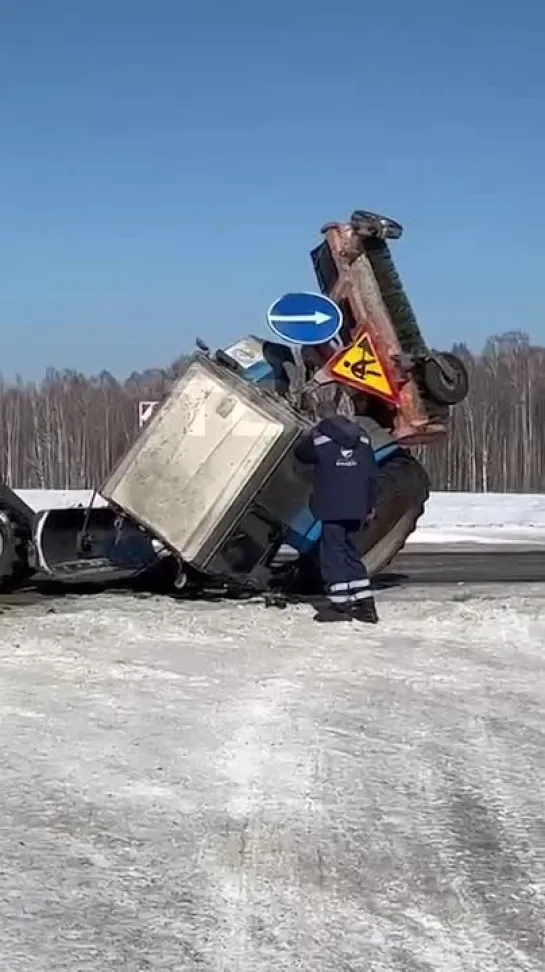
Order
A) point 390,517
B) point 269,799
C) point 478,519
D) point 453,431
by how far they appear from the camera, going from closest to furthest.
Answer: point 269,799 → point 390,517 → point 478,519 → point 453,431

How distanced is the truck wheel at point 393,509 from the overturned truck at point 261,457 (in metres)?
0.01

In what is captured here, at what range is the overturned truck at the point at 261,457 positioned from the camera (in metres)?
10.2

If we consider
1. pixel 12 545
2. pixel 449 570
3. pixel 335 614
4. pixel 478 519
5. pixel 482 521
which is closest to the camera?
pixel 335 614

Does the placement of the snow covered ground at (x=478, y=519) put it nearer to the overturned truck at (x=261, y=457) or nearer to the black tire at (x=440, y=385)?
the overturned truck at (x=261, y=457)

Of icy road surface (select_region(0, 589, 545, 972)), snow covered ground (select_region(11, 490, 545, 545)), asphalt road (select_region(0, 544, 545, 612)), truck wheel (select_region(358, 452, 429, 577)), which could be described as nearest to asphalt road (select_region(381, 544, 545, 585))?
asphalt road (select_region(0, 544, 545, 612))

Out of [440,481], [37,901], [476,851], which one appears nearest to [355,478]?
[476,851]

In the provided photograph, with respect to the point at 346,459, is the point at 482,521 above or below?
below

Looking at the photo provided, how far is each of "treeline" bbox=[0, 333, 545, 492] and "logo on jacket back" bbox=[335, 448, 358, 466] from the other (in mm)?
59238

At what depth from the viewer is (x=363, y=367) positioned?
11023 mm

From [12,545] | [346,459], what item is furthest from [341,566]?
[12,545]

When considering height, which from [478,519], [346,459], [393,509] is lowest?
[478,519]

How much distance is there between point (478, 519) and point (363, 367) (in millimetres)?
19194

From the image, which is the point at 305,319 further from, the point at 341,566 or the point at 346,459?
the point at 341,566

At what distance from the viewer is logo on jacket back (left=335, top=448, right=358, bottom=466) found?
32.2ft
